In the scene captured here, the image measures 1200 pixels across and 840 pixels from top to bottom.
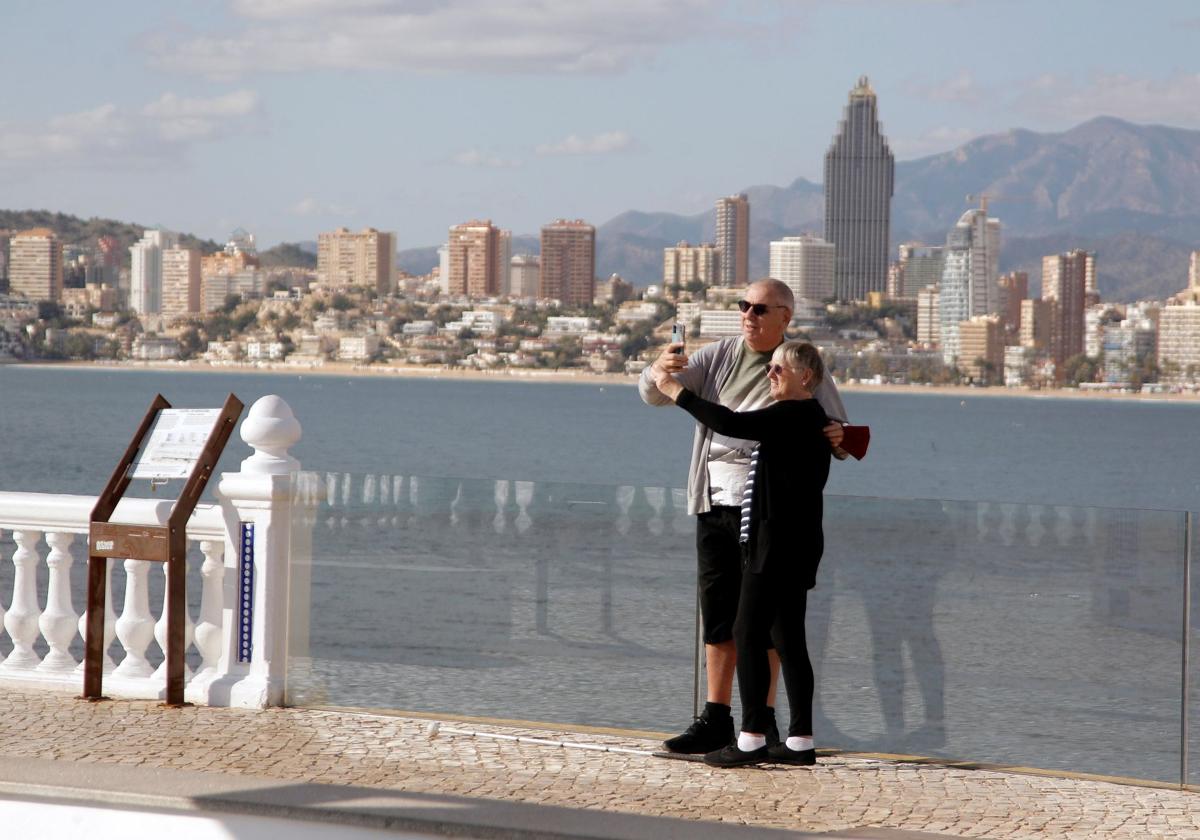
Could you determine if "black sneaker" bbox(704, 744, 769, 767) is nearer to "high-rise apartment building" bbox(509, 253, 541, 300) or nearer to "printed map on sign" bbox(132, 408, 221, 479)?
"printed map on sign" bbox(132, 408, 221, 479)

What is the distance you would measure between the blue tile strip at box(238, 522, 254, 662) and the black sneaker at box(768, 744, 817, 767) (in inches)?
79.3

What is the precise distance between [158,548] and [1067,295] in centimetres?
18105

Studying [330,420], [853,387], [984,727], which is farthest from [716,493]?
[853,387]

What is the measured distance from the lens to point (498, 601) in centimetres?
607

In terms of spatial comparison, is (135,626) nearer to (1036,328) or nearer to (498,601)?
(498,601)

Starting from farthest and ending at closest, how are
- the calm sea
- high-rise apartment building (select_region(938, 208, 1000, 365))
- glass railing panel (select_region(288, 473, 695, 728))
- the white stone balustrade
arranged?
1. high-rise apartment building (select_region(938, 208, 1000, 365))
2. the calm sea
3. the white stone balustrade
4. glass railing panel (select_region(288, 473, 695, 728))

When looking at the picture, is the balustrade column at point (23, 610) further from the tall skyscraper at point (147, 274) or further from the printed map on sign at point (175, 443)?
the tall skyscraper at point (147, 274)

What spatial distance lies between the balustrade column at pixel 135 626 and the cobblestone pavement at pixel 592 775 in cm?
32

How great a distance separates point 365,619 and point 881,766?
1.97 meters

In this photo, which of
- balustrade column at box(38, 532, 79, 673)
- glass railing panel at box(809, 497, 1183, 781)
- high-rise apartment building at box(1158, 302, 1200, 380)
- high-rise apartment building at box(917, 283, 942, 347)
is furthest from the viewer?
high-rise apartment building at box(917, 283, 942, 347)

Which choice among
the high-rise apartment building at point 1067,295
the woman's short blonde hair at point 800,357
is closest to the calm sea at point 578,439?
the high-rise apartment building at point 1067,295

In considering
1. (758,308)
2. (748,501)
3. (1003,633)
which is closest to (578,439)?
(1003,633)

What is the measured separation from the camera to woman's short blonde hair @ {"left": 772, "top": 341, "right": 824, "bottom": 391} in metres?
5.07

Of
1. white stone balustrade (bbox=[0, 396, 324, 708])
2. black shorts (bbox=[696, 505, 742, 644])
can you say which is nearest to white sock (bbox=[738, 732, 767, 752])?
black shorts (bbox=[696, 505, 742, 644])
